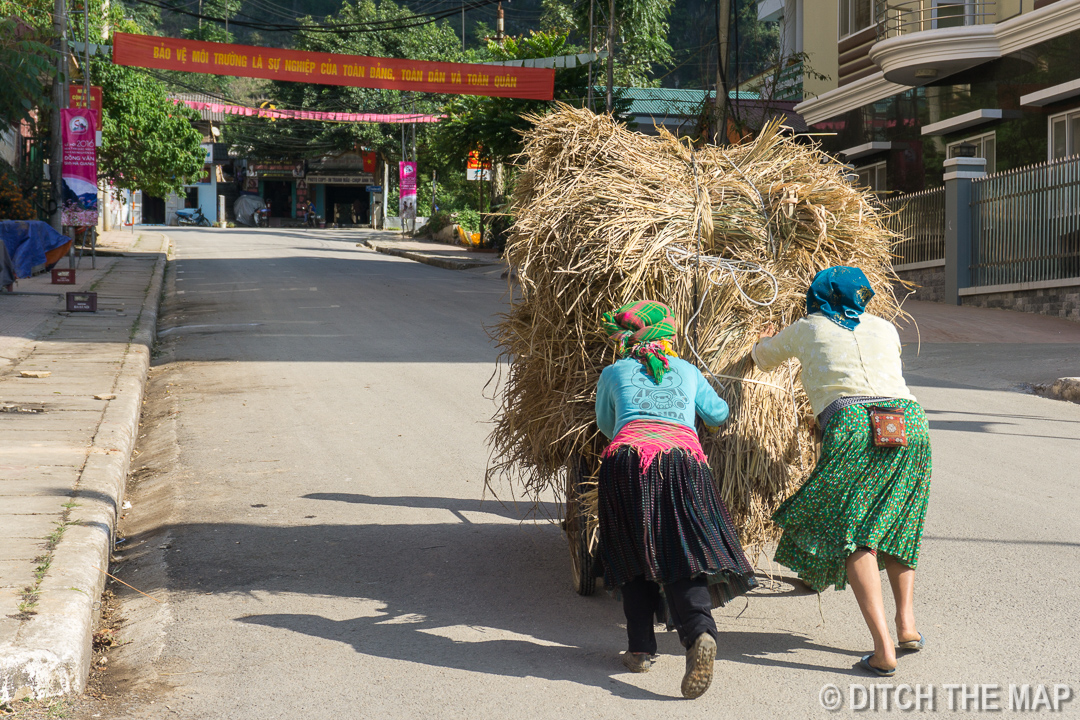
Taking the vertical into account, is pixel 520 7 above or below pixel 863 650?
above

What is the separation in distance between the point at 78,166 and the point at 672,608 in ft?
64.4

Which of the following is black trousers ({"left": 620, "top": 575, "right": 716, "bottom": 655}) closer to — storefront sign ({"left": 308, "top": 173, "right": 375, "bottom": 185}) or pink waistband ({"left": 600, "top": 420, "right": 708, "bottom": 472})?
pink waistband ({"left": 600, "top": 420, "right": 708, "bottom": 472})

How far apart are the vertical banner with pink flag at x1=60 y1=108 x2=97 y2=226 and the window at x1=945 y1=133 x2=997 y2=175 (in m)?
17.3

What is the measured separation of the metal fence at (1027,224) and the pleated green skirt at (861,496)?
12.8 metres

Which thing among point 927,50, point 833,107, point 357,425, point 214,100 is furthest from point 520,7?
point 357,425

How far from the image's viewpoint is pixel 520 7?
61.1 m

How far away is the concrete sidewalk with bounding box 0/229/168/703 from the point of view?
338 centimetres

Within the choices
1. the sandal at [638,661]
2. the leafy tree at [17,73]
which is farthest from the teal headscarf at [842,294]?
the leafy tree at [17,73]

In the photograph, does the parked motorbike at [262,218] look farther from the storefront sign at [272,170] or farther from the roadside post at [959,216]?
the roadside post at [959,216]

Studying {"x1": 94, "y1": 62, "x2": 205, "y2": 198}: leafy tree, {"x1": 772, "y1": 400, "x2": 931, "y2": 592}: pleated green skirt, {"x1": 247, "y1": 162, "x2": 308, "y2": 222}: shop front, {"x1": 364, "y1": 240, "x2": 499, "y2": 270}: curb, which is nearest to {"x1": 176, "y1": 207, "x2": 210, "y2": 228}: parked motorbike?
{"x1": 247, "y1": 162, "x2": 308, "y2": 222}: shop front

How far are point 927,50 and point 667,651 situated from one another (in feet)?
55.8

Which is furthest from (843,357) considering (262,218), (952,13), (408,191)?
(262,218)

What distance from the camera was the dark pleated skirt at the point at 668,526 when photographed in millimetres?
→ 3379

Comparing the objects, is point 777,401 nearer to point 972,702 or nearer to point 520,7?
point 972,702
